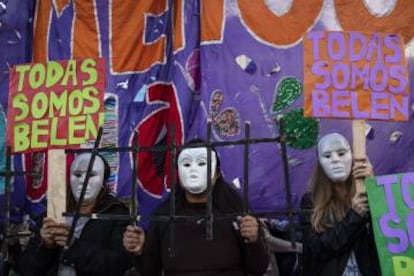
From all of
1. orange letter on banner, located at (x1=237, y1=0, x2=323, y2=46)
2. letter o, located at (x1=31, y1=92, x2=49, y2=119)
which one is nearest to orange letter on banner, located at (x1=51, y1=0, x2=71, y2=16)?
orange letter on banner, located at (x1=237, y1=0, x2=323, y2=46)

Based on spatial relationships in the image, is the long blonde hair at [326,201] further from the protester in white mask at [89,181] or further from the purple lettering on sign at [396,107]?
the protester in white mask at [89,181]

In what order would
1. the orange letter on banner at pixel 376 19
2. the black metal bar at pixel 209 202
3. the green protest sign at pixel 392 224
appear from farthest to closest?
the orange letter on banner at pixel 376 19, the black metal bar at pixel 209 202, the green protest sign at pixel 392 224

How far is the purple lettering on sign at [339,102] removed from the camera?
326 cm

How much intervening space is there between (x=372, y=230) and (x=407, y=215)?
6.2 inches

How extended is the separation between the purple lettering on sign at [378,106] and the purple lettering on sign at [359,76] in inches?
2.3

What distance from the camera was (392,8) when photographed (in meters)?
4.46

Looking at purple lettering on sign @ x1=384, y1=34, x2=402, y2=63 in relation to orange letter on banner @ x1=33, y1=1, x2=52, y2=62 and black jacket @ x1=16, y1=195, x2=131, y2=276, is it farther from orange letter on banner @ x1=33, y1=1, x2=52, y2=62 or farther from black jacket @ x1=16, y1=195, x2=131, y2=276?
orange letter on banner @ x1=33, y1=1, x2=52, y2=62

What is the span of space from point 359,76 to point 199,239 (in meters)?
1.02

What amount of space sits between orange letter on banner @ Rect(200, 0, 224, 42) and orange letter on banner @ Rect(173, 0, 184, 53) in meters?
0.15

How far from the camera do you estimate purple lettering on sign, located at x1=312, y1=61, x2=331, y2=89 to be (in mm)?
3299

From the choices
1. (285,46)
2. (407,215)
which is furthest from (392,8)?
(407,215)

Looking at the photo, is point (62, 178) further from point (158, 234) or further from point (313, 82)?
point (313, 82)

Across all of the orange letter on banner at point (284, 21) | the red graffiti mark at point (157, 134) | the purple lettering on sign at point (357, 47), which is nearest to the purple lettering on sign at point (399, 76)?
the purple lettering on sign at point (357, 47)

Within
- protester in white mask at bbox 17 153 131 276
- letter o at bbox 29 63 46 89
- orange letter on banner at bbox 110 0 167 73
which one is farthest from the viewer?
orange letter on banner at bbox 110 0 167 73
